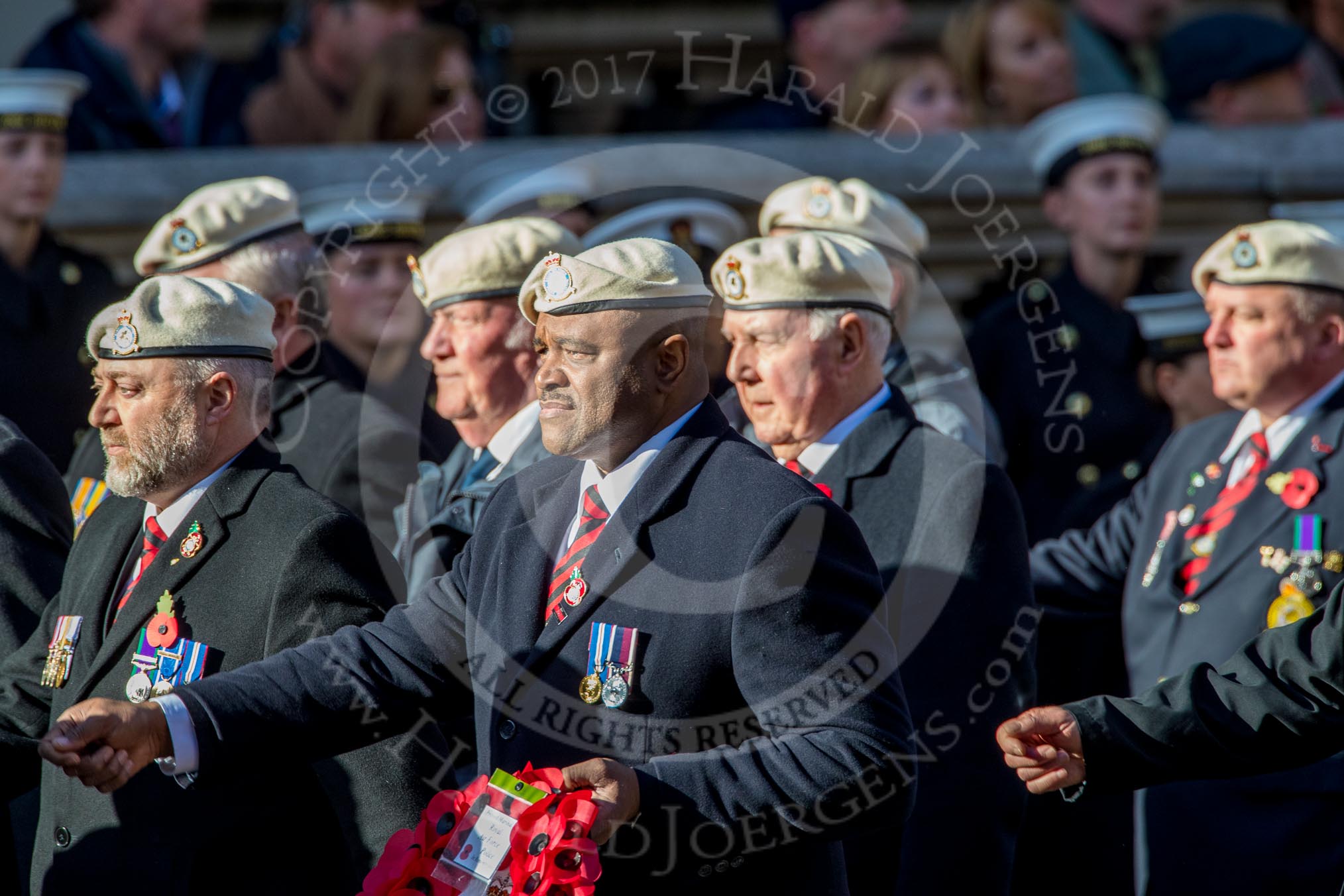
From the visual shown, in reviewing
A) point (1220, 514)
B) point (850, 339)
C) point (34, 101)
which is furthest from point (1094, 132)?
point (34, 101)

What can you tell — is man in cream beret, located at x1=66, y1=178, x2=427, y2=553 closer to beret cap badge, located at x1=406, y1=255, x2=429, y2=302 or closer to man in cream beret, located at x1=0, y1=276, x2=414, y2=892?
beret cap badge, located at x1=406, y1=255, x2=429, y2=302

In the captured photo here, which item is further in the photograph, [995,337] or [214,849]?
[995,337]

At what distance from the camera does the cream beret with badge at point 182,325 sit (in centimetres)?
409

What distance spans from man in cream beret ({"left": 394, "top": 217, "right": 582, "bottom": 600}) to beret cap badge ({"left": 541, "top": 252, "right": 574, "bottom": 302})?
141 cm

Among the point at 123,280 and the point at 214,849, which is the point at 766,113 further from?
the point at 214,849

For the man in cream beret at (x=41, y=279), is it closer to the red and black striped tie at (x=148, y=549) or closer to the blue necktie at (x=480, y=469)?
the blue necktie at (x=480, y=469)

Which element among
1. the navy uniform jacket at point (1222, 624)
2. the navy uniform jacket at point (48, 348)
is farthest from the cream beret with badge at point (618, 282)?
the navy uniform jacket at point (48, 348)

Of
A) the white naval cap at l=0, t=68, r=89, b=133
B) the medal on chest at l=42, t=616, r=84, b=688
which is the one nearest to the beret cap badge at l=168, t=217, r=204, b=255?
the white naval cap at l=0, t=68, r=89, b=133

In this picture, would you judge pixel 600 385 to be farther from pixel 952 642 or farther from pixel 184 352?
pixel 952 642

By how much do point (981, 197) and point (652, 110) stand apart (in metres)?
1.40

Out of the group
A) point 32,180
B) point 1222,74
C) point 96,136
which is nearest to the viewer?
point 32,180

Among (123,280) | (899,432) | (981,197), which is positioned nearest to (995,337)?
(981,197)

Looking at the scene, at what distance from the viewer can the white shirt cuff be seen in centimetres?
351

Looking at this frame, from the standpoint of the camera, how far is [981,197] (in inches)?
302
